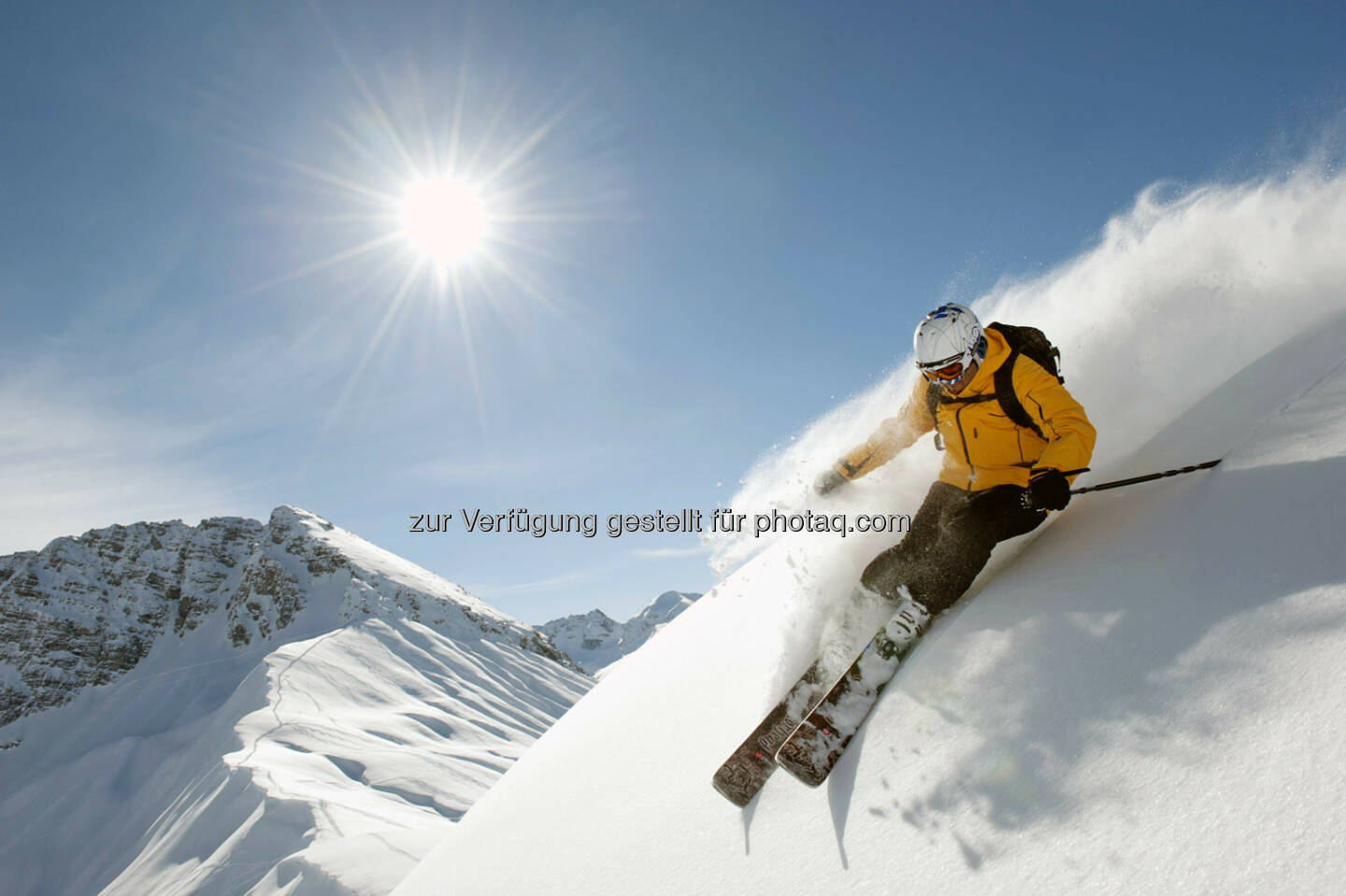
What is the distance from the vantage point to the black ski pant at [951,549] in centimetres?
319

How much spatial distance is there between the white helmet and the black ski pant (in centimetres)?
75

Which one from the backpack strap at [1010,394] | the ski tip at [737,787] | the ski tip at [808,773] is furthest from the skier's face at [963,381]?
the ski tip at [737,787]

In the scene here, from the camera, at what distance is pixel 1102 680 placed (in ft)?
6.96

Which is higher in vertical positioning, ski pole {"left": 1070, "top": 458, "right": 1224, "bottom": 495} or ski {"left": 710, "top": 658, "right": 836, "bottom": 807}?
ski pole {"left": 1070, "top": 458, "right": 1224, "bottom": 495}

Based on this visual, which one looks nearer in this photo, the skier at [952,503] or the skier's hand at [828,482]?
the skier at [952,503]

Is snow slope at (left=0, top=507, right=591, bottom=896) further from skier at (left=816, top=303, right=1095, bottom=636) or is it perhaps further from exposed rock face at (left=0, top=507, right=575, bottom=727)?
skier at (left=816, top=303, right=1095, bottom=636)

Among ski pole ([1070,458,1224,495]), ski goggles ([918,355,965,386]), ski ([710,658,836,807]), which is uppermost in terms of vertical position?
ski goggles ([918,355,965,386])

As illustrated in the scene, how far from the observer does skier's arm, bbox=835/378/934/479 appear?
13.7 ft

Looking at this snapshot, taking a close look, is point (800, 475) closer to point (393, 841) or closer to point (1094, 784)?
point (1094, 784)

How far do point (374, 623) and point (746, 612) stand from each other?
84.7m

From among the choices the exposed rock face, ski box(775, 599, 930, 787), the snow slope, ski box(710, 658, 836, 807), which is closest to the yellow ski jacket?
ski box(775, 599, 930, 787)

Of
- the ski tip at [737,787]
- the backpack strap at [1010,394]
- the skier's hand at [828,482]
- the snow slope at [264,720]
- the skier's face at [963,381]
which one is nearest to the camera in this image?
the ski tip at [737,787]

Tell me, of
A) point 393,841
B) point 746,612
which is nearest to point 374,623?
point 393,841

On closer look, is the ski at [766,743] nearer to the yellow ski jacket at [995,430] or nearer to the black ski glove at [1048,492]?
the black ski glove at [1048,492]
